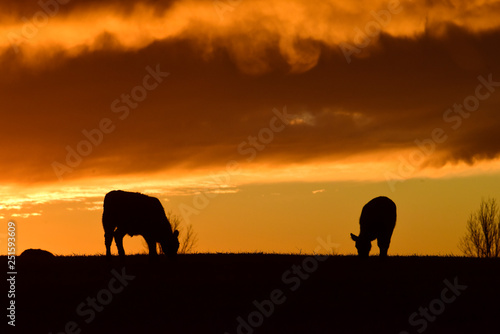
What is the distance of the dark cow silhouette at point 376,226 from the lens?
3281 centimetres

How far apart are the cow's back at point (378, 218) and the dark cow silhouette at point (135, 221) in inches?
362

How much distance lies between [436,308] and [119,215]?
14.6 meters

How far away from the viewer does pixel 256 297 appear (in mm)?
21953

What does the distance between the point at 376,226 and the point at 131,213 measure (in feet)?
38.3

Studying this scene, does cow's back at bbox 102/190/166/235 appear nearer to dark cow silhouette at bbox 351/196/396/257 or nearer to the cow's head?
the cow's head

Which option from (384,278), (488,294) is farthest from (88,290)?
(488,294)

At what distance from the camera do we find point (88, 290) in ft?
73.4

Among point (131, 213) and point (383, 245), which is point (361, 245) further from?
point (131, 213)

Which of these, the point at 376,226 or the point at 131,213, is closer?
the point at 131,213

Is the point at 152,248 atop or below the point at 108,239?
below

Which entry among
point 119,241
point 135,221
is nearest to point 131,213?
point 135,221

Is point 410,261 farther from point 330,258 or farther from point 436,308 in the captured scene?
point 436,308

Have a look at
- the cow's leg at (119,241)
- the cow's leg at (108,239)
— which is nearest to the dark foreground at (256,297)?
the cow's leg at (108,239)

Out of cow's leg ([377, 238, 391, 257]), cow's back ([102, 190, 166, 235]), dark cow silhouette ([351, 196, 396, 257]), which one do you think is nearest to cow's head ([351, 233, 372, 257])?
dark cow silhouette ([351, 196, 396, 257])
